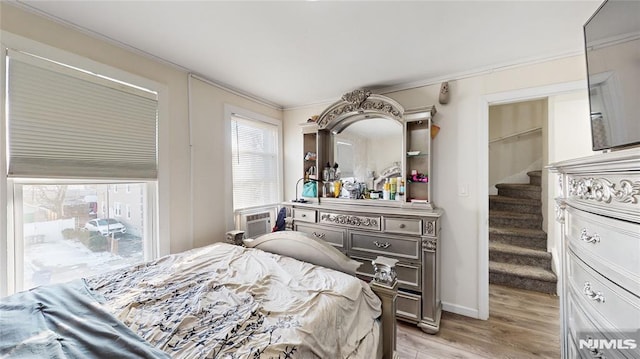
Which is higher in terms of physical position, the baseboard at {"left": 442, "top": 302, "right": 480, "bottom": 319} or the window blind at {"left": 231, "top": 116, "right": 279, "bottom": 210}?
the window blind at {"left": 231, "top": 116, "right": 279, "bottom": 210}

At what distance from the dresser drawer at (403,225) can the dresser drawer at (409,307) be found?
59 cm

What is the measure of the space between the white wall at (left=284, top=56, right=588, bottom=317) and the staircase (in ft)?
3.39

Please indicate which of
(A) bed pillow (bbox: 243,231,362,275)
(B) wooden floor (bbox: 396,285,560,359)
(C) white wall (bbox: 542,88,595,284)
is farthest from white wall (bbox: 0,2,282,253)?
(C) white wall (bbox: 542,88,595,284)

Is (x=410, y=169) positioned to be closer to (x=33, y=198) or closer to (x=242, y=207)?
(x=242, y=207)

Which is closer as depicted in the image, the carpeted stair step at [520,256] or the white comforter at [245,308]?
the white comforter at [245,308]

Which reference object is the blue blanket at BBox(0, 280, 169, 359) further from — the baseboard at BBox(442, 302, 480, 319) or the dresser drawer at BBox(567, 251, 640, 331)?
the baseboard at BBox(442, 302, 480, 319)

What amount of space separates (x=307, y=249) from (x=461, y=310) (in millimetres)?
1834

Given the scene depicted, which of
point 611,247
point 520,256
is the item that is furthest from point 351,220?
point 520,256

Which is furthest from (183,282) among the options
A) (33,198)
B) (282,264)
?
(33,198)

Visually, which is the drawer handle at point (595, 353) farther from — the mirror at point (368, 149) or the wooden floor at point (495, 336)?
the mirror at point (368, 149)

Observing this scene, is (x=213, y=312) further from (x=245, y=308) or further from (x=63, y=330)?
(x=63, y=330)

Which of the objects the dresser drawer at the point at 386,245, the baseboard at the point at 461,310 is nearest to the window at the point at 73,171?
the dresser drawer at the point at 386,245

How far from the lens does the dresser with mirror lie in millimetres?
2191

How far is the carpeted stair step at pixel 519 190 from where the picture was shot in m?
3.78
